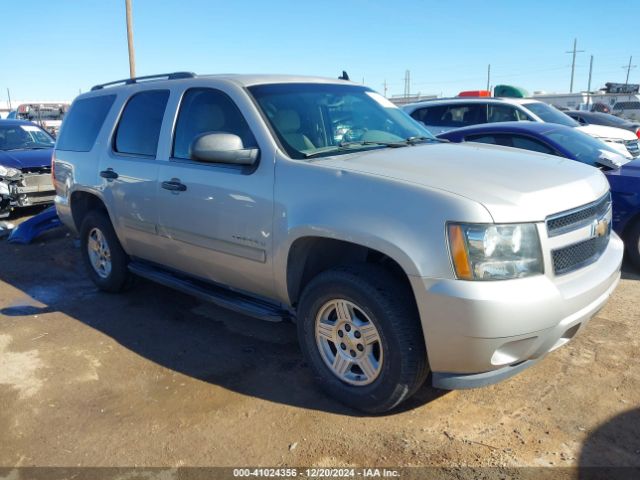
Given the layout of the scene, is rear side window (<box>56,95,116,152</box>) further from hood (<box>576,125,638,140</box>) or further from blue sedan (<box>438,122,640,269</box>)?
hood (<box>576,125,638,140</box>)

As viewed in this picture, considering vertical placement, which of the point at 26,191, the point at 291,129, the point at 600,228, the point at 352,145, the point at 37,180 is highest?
the point at 291,129

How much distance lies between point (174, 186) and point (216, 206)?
519 mm

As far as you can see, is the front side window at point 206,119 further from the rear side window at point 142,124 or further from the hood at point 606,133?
the hood at point 606,133

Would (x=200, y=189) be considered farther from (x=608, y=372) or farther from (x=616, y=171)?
(x=616, y=171)

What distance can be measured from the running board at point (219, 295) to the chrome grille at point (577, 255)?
1638 mm

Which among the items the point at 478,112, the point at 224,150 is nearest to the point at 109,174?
the point at 224,150

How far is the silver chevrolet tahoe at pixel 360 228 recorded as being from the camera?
2.58 m

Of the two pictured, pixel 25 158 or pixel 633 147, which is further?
pixel 633 147

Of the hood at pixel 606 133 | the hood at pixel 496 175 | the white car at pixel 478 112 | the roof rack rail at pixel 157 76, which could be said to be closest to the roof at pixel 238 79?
the roof rack rail at pixel 157 76

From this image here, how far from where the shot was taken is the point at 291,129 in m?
3.56

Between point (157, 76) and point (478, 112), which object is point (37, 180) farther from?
point (478, 112)

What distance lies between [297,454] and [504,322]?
1.24 meters

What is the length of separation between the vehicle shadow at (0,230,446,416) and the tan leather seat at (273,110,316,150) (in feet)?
4.92

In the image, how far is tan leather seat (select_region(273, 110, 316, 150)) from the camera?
11.4 ft
